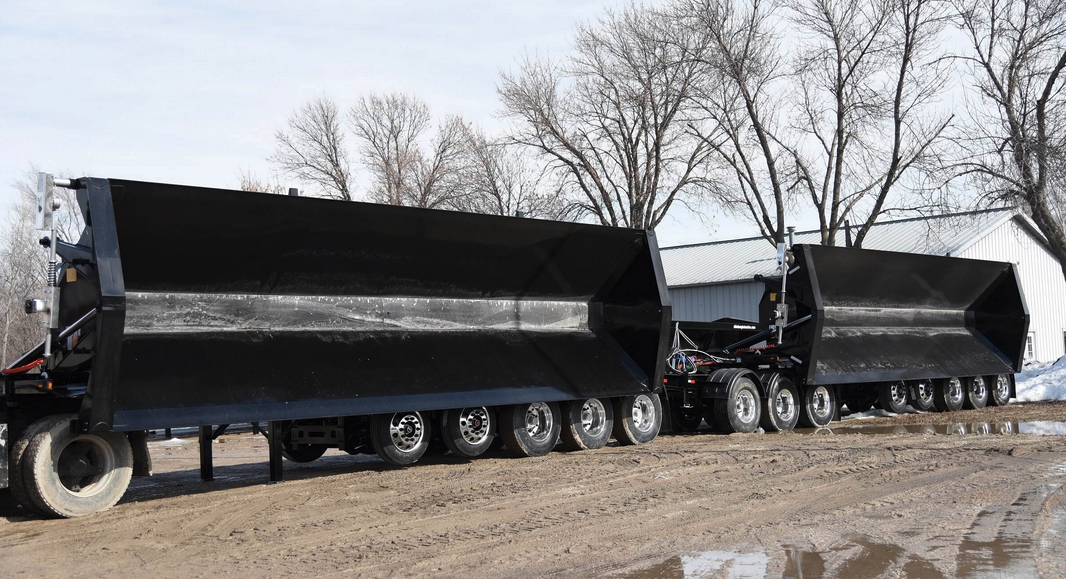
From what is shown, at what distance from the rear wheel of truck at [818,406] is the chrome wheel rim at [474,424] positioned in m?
6.61

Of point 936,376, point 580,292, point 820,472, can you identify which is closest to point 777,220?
point 936,376

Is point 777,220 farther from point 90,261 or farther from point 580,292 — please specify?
point 90,261

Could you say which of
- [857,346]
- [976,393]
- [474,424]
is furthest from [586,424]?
[976,393]

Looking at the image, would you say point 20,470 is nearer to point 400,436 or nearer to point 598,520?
point 400,436

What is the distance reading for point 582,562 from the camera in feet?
20.4

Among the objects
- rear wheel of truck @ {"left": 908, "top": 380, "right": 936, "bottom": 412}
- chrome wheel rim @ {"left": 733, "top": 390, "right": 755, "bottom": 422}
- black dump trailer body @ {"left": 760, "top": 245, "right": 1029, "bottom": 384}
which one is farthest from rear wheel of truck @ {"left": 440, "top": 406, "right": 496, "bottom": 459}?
rear wheel of truck @ {"left": 908, "top": 380, "right": 936, "bottom": 412}

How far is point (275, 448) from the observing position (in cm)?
977

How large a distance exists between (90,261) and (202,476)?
9.90 feet

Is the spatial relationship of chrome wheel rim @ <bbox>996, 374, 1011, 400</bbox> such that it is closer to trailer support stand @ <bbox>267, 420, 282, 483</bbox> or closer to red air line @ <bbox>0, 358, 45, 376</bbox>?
trailer support stand @ <bbox>267, 420, 282, 483</bbox>

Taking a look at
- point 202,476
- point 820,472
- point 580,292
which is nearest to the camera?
point 820,472

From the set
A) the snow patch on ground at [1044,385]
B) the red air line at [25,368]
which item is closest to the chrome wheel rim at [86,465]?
the red air line at [25,368]

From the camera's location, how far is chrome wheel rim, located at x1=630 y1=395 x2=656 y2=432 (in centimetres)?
1327

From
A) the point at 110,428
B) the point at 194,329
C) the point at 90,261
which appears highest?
the point at 90,261

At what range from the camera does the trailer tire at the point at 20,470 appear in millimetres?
7965
